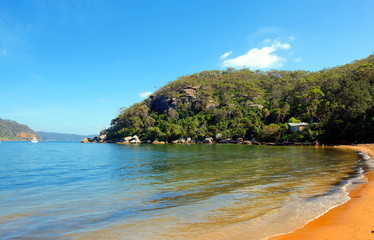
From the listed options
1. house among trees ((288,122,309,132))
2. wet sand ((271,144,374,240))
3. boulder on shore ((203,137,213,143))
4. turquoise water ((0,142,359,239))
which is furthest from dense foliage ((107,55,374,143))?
wet sand ((271,144,374,240))

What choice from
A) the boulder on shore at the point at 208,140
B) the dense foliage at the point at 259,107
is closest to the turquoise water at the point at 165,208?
the dense foliage at the point at 259,107

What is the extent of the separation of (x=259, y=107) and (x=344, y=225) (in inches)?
3612

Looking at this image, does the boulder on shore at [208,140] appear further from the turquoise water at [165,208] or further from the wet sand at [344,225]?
the wet sand at [344,225]

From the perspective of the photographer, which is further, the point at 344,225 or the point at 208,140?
the point at 208,140

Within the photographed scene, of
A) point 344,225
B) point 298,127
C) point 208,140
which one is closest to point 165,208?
point 344,225

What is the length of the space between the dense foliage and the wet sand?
164 ft

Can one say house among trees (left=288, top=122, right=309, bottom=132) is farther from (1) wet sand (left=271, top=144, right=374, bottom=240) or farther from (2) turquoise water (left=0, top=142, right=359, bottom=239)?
(1) wet sand (left=271, top=144, right=374, bottom=240)

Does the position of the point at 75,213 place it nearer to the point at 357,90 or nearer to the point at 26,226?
the point at 26,226

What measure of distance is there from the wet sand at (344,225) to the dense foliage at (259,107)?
50.0 metres

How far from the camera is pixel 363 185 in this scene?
1111cm

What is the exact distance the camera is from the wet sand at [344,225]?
5.36 m

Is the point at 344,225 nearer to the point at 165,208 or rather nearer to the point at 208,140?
the point at 165,208

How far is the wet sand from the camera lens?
536 cm

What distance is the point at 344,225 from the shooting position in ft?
19.7
